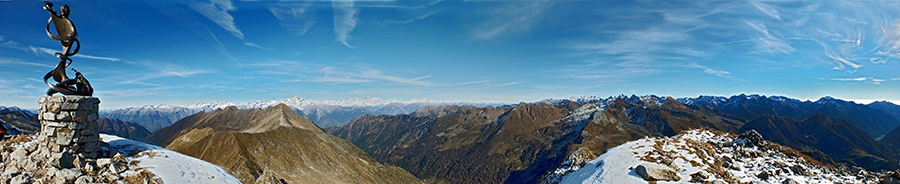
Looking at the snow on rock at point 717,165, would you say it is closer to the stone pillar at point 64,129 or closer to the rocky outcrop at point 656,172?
the rocky outcrop at point 656,172

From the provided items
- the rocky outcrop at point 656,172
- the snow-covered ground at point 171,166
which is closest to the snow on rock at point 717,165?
the rocky outcrop at point 656,172

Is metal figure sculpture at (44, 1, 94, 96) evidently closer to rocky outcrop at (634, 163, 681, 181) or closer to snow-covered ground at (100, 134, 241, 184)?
snow-covered ground at (100, 134, 241, 184)

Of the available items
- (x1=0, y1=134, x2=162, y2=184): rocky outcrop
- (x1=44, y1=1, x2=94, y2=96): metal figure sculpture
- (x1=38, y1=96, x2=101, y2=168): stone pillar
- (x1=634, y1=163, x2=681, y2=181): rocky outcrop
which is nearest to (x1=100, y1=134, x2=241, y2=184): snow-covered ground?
(x1=0, y1=134, x2=162, y2=184): rocky outcrop

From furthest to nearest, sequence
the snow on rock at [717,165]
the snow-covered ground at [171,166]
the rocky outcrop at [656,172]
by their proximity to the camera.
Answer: the rocky outcrop at [656,172] < the snow on rock at [717,165] < the snow-covered ground at [171,166]

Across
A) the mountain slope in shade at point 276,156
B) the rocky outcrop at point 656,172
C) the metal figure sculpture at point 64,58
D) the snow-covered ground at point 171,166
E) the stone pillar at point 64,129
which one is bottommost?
the mountain slope in shade at point 276,156

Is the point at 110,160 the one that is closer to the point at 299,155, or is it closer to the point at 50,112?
the point at 50,112

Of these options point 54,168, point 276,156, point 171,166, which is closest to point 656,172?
point 171,166
